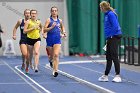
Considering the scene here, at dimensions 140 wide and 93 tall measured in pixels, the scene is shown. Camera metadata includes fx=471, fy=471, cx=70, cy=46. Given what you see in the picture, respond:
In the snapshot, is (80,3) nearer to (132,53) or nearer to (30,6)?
(30,6)

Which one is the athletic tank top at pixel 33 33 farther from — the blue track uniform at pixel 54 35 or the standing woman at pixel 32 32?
the blue track uniform at pixel 54 35

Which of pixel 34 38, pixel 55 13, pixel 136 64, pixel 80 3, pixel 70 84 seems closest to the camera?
pixel 70 84

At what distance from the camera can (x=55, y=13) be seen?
12.7m

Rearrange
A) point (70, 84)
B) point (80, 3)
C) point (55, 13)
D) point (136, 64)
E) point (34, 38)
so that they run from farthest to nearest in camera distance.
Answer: point (80, 3), point (136, 64), point (34, 38), point (55, 13), point (70, 84)

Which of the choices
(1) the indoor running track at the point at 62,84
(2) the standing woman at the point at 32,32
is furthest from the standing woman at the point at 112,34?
(2) the standing woman at the point at 32,32

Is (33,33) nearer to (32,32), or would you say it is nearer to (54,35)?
(32,32)

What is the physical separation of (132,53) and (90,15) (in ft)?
20.9

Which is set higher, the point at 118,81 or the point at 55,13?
the point at 55,13

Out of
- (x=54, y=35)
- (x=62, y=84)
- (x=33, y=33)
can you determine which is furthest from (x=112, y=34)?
(x=33, y=33)

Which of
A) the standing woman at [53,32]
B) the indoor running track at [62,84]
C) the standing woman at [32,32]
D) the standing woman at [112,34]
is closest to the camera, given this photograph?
the indoor running track at [62,84]

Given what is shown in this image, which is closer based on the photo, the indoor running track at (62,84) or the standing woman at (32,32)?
the indoor running track at (62,84)

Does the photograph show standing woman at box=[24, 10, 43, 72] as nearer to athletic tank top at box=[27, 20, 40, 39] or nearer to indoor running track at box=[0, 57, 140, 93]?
athletic tank top at box=[27, 20, 40, 39]

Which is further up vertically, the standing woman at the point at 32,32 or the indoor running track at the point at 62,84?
the standing woman at the point at 32,32

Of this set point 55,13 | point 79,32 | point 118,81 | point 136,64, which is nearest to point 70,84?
point 118,81
